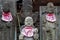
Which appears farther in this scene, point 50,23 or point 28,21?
point 50,23

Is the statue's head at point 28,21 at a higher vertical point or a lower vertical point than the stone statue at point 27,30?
higher

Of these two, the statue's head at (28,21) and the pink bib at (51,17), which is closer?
the statue's head at (28,21)

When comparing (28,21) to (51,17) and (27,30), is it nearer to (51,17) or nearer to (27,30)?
(27,30)

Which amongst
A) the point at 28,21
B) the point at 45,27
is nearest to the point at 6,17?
the point at 28,21

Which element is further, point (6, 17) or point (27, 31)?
point (6, 17)

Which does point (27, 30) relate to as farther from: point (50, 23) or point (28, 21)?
point (50, 23)

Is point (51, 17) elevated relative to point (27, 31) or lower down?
elevated

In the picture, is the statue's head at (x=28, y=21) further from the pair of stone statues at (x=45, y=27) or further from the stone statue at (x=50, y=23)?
the stone statue at (x=50, y=23)

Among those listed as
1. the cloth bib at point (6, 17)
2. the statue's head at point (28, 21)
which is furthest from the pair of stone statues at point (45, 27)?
the cloth bib at point (6, 17)

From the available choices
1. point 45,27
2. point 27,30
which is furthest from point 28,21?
point 45,27

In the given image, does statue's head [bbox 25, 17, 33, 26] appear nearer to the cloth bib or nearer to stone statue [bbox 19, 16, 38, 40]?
stone statue [bbox 19, 16, 38, 40]

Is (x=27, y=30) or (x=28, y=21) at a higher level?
(x=28, y=21)

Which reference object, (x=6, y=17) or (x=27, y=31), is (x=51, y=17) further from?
(x=6, y=17)

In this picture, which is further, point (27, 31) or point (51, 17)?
point (51, 17)
